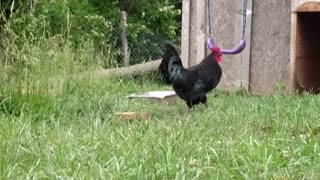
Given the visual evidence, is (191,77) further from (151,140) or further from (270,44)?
(151,140)

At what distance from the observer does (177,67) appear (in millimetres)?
6699

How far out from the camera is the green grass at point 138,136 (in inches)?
121

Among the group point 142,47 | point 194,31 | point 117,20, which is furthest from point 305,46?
point 117,20

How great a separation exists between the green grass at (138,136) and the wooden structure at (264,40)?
124 cm

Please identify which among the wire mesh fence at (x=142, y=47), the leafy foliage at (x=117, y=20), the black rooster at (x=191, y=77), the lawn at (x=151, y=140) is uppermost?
the leafy foliage at (x=117, y=20)

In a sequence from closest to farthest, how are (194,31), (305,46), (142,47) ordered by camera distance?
(305,46) < (194,31) < (142,47)

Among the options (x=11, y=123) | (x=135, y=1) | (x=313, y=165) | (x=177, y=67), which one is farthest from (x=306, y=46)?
(x=135, y=1)

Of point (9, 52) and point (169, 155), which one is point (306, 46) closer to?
point (9, 52)

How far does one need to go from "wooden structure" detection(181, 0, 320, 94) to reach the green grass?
1244mm

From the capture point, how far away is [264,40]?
7918 millimetres

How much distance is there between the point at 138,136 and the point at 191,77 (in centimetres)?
271

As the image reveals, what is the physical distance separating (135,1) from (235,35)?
1066 cm

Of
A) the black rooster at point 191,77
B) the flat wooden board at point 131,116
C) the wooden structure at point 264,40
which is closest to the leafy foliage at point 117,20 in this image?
the wooden structure at point 264,40

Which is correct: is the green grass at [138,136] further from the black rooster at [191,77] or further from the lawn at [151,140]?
the black rooster at [191,77]
